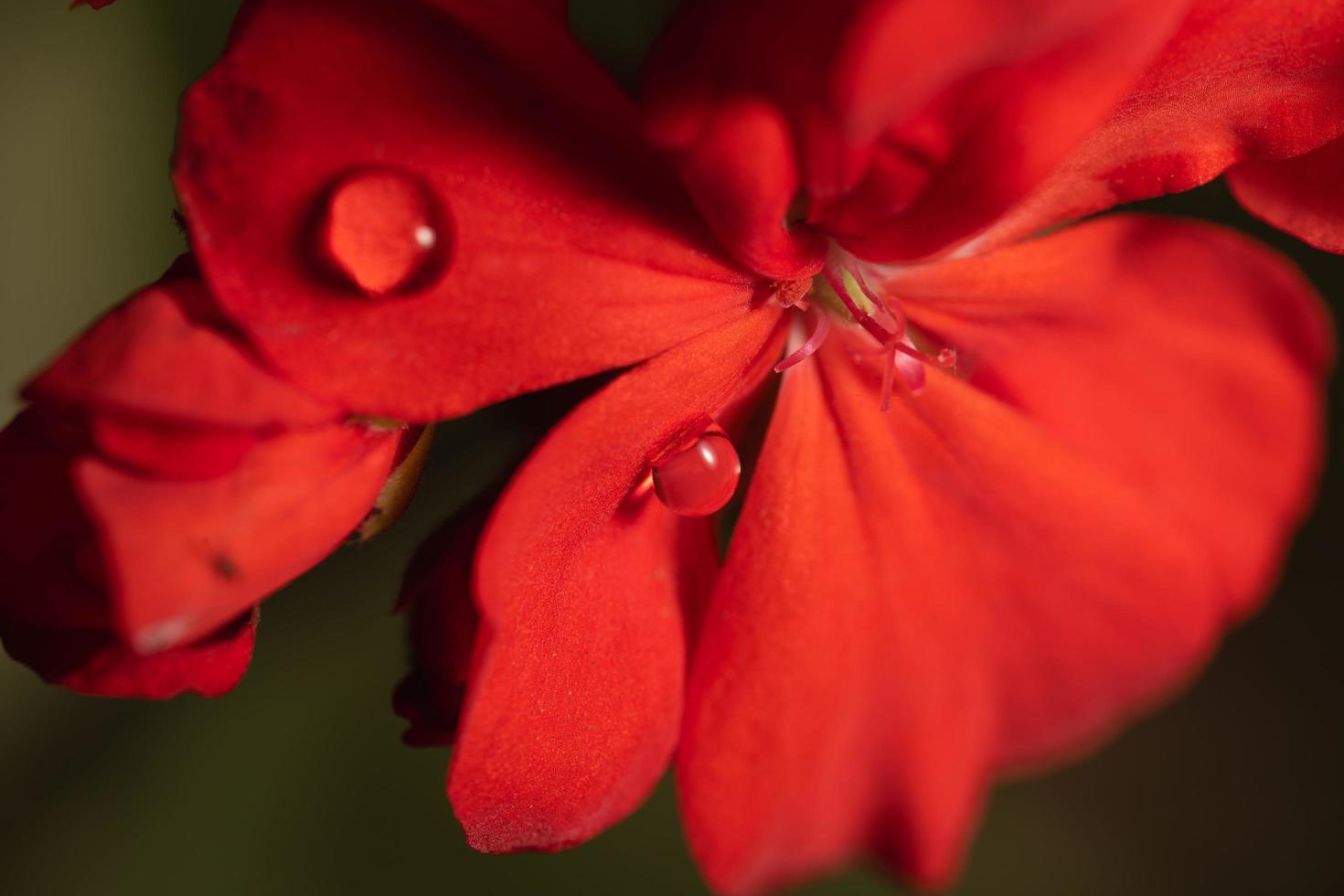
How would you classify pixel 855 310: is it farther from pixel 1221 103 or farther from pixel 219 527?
pixel 219 527

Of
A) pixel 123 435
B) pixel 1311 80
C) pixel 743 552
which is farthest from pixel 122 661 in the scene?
pixel 1311 80

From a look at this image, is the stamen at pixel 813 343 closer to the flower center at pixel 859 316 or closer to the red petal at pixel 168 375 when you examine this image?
the flower center at pixel 859 316

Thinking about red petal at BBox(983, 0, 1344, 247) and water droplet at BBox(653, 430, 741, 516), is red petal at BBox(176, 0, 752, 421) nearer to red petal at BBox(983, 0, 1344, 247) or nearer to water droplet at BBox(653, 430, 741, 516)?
water droplet at BBox(653, 430, 741, 516)

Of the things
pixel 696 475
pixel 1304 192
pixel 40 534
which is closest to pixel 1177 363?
pixel 1304 192

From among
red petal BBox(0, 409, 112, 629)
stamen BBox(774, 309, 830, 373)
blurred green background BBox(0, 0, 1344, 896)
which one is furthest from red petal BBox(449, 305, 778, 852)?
blurred green background BBox(0, 0, 1344, 896)

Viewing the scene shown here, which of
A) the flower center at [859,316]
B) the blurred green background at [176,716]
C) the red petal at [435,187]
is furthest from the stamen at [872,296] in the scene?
the blurred green background at [176,716]

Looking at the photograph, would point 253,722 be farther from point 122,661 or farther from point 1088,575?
point 1088,575
